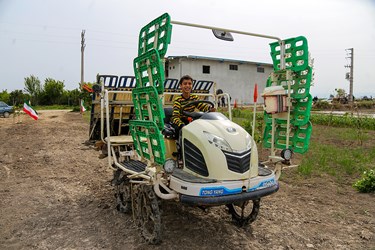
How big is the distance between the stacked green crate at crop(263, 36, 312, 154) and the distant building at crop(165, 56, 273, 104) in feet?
97.5

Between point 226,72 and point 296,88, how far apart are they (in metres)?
34.2

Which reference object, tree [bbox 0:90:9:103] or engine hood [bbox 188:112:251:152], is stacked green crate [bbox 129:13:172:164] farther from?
tree [bbox 0:90:9:103]

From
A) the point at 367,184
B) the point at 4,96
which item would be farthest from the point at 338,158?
the point at 4,96

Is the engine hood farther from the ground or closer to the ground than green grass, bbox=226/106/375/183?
farther from the ground

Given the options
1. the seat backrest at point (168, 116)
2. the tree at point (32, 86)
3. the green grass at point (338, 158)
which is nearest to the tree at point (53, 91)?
the tree at point (32, 86)

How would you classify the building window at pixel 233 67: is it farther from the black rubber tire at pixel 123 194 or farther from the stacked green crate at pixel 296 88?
the black rubber tire at pixel 123 194

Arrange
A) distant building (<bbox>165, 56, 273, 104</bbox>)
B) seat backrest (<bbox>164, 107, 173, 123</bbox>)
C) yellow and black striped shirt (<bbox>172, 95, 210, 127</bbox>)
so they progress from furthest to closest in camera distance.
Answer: distant building (<bbox>165, 56, 273, 104</bbox>)
seat backrest (<bbox>164, 107, 173, 123</bbox>)
yellow and black striped shirt (<bbox>172, 95, 210, 127</bbox>)

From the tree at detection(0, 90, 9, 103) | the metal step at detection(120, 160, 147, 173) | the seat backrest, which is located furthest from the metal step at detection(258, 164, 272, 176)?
the tree at detection(0, 90, 9, 103)

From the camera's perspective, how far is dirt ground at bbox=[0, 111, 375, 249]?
4074mm

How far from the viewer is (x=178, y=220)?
470 centimetres

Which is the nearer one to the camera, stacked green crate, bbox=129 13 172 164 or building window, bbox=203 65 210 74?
stacked green crate, bbox=129 13 172 164

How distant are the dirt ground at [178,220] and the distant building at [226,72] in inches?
1129

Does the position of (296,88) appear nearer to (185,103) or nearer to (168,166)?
(185,103)

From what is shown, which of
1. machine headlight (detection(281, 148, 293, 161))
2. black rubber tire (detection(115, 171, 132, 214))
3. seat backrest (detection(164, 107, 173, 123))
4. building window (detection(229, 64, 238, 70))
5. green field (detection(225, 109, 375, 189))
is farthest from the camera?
building window (detection(229, 64, 238, 70))
